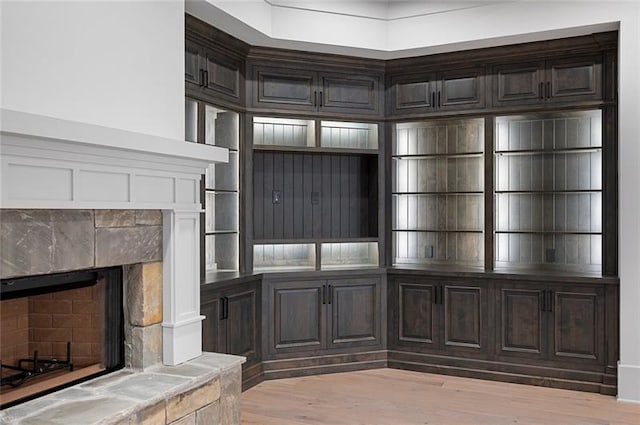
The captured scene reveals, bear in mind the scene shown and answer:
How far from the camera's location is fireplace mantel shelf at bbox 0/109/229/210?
247cm

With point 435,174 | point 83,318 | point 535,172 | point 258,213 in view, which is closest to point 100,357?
point 83,318

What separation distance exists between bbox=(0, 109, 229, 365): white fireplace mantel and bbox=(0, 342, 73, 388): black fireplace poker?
554 mm

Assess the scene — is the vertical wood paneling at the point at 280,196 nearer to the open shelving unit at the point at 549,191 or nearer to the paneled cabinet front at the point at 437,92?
the paneled cabinet front at the point at 437,92

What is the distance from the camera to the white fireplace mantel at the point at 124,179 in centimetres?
250

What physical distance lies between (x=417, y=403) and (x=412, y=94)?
2.58 meters

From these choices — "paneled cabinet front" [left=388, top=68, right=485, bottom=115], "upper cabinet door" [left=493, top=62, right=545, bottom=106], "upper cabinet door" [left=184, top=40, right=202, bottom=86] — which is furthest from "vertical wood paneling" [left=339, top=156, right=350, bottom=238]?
"upper cabinet door" [left=184, top=40, right=202, bottom=86]

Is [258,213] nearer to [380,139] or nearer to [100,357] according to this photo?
[380,139]

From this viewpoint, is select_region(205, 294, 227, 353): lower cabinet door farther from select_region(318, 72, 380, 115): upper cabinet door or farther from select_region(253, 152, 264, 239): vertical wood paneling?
select_region(318, 72, 380, 115): upper cabinet door

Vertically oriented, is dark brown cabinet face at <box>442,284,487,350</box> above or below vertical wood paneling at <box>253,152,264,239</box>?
below

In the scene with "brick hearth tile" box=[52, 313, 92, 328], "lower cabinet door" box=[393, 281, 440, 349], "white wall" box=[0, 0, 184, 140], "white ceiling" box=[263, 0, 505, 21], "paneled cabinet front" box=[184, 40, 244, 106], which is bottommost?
"lower cabinet door" box=[393, 281, 440, 349]

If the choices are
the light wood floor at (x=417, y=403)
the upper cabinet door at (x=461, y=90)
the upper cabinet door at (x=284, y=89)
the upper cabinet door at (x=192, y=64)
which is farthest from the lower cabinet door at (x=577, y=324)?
the upper cabinet door at (x=192, y=64)

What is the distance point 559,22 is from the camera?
450cm

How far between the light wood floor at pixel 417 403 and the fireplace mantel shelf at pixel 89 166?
64.9 inches

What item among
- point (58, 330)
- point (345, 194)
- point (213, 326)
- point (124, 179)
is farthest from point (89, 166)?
point (345, 194)
